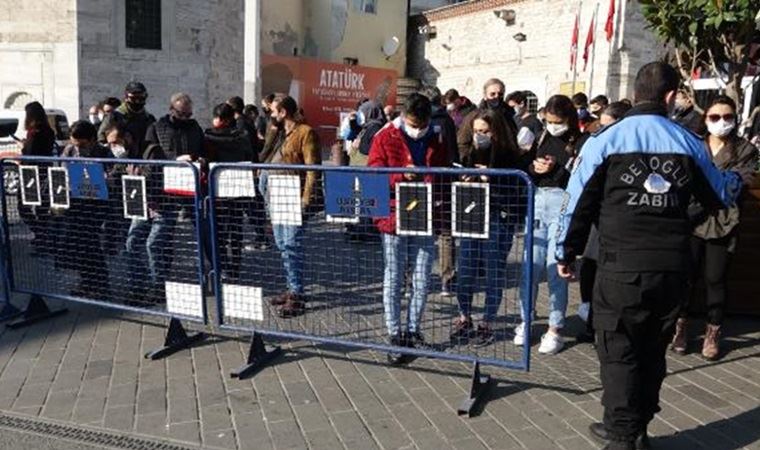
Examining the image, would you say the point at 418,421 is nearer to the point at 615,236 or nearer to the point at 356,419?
the point at 356,419

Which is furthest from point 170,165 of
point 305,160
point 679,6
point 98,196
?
point 679,6

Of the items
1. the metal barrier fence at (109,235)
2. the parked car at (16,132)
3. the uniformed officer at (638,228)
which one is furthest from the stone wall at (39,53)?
the uniformed officer at (638,228)

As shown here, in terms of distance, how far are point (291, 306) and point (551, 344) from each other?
219 cm

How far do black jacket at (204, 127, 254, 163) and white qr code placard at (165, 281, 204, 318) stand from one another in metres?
1.93

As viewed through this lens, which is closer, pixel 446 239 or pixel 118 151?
pixel 446 239

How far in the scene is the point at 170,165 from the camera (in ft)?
16.4

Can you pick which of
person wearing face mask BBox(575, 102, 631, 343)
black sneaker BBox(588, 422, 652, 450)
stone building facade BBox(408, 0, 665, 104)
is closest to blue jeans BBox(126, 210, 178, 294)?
person wearing face mask BBox(575, 102, 631, 343)

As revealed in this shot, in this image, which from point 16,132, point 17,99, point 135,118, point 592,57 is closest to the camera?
point 135,118

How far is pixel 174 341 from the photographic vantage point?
519cm

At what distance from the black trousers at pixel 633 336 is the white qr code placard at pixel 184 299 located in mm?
2942

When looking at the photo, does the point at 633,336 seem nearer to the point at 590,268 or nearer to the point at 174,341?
the point at 590,268

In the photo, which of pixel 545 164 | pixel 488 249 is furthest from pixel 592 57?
pixel 488 249

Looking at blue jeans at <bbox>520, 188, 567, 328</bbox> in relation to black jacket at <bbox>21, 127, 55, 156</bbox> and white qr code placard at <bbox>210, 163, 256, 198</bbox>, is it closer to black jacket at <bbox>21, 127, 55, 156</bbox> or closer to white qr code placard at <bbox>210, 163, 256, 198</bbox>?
white qr code placard at <bbox>210, 163, 256, 198</bbox>

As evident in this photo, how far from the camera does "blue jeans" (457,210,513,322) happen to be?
4676 mm
